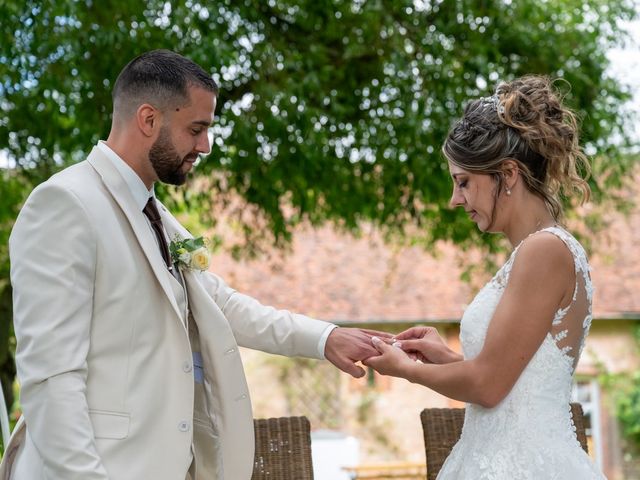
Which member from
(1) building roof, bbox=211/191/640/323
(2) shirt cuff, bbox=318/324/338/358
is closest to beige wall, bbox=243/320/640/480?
(1) building roof, bbox=211/191/640/323

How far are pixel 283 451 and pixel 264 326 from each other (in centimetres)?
56

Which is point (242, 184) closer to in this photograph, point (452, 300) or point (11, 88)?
point (11, 88)

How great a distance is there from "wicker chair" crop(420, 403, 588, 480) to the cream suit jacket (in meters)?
1.19

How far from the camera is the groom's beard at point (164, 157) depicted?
2859 mm

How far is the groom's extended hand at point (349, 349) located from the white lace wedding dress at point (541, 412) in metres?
0.49

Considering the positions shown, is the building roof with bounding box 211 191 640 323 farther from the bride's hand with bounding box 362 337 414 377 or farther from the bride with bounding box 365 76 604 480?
the bride with bounding box 365 76 604 480

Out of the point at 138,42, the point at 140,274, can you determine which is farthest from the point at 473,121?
the point at 138,42

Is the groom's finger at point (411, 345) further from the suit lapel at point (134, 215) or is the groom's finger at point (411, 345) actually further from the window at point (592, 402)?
the window at point (592, 402)

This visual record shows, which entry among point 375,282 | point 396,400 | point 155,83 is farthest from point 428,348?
point 396,400

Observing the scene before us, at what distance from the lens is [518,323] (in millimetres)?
2928

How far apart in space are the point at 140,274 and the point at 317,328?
99 cm

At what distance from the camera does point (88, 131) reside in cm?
624

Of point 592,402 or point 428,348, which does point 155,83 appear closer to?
point 428,348

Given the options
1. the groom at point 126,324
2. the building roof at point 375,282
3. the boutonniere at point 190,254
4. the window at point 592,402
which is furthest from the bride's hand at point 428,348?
the window at point 592,402
